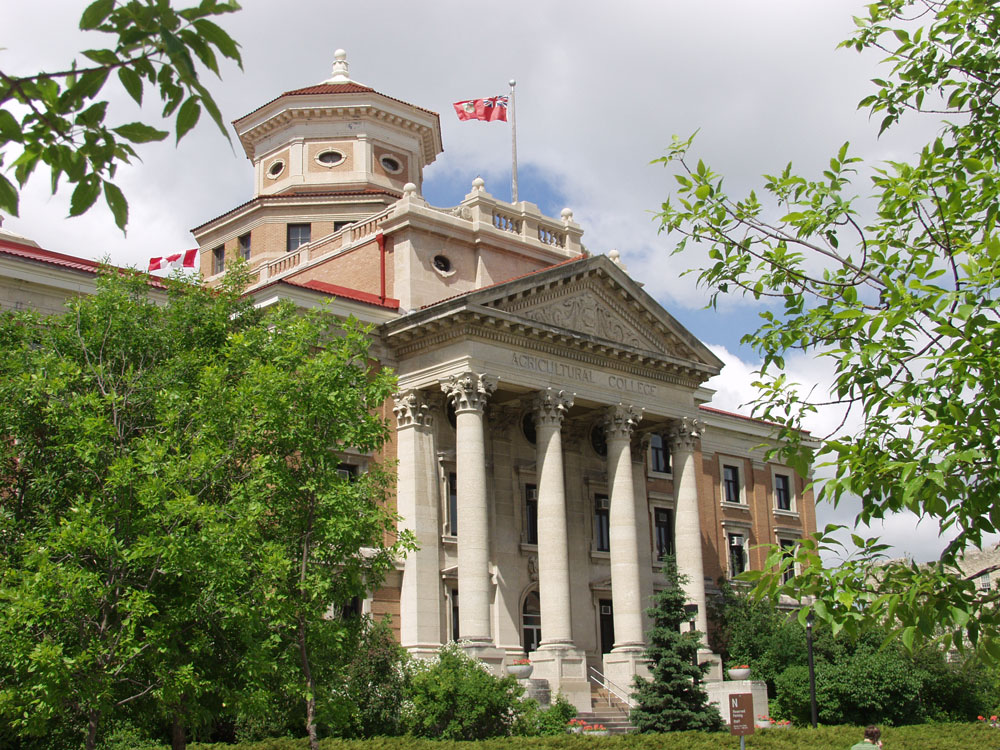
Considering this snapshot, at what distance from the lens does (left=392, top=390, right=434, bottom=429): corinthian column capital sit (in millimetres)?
37844

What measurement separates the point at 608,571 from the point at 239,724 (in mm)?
17986

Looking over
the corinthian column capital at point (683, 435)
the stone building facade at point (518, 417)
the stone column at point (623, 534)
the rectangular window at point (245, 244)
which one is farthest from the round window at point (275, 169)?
the corinthian column capital at point (683, 435)

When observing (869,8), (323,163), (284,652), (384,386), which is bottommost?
(284,652)

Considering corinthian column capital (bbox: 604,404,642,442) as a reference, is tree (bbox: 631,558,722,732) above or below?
below

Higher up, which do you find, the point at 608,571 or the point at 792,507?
the point at 792,507

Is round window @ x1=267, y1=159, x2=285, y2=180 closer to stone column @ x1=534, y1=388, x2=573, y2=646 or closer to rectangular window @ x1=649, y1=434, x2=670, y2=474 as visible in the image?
stone column @ x1=534, y1=388, x2=573, y2=646

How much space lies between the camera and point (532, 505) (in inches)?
1603

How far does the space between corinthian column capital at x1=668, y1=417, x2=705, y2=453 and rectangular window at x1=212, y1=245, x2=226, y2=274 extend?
2216 cm

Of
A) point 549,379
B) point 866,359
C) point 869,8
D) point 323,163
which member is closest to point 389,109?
point 323,163

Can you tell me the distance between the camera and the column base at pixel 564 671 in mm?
34875

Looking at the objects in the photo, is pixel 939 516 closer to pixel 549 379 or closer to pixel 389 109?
pixel 549 379

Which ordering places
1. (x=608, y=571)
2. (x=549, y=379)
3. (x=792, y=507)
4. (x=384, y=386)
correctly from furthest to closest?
1. (x=792, y=507)
2. (x=608, y=571)
3. (x=549, y=379)
4. (x=384, y=386)

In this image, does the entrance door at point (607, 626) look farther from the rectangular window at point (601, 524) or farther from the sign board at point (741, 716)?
the sign board at point (741, 716)

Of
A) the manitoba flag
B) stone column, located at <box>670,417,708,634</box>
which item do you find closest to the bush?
stone column, located at <box>670,417,708,634</box>
